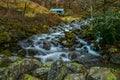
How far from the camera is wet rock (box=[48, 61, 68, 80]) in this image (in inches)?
452

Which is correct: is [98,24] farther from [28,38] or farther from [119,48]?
[28,38]

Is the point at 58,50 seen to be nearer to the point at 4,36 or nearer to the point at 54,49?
the point at 54,49

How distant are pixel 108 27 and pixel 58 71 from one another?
34.9ft

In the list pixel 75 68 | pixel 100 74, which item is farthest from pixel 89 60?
pixel 100 74

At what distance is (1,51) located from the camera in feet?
72.0

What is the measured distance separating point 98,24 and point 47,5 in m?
43.1

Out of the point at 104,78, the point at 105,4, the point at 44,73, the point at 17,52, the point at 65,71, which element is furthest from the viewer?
the point at 105,4

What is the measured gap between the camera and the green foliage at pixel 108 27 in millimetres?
21297

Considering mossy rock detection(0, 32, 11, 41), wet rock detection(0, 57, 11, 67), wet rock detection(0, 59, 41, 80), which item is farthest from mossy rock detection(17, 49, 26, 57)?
wet rock detection(0, 59, 41, 80)

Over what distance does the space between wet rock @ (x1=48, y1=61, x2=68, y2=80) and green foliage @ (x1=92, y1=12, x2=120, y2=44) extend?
10.4 metres

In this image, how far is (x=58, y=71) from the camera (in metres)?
11.6

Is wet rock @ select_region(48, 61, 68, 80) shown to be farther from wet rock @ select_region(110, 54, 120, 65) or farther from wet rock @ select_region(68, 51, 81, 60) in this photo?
wet rock @ select_region(68, 51, 81, 60)

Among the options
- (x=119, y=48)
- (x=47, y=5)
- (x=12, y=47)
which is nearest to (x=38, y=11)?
(x=47, y=5)

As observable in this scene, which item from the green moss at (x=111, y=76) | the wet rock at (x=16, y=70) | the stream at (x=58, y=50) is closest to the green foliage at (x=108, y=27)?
the stream at (x=58, y=50)
